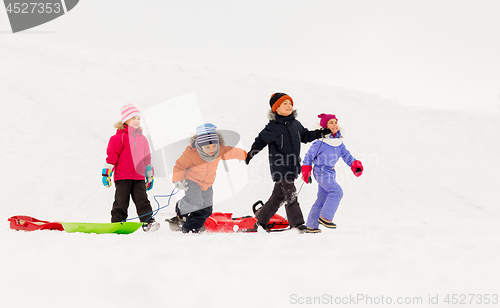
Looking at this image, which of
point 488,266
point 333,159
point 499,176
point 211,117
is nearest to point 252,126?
point 211,117

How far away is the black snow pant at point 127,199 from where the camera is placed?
18.5 ft

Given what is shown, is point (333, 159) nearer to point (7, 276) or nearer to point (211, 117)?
point (7, 276)

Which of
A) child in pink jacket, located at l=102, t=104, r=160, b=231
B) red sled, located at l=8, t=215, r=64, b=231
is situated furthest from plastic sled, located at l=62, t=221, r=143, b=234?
child in pink jacket, located at l=102, t=104, r=160, b=231

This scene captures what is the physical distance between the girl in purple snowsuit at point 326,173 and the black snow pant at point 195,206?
136 centimetres

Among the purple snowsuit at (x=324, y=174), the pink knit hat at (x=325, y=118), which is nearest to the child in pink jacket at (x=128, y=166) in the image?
the purple snowsuit at (x=324, y=174)

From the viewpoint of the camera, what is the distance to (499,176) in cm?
1321

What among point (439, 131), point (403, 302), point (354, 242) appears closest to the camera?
point (403, 302)

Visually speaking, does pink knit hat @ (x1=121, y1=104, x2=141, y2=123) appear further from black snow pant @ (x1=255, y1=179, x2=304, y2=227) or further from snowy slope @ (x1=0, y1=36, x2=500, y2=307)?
black snow pant @ (x1=255, y1=179, x2=304, y2=227)

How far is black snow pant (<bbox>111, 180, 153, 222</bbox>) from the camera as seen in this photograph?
223 inches

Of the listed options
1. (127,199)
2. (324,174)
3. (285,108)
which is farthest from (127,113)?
(324,174)

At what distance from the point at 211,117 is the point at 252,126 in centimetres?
142

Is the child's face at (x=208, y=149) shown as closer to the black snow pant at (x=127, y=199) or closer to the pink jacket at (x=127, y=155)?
the pink jacket at (x=127, y=155)

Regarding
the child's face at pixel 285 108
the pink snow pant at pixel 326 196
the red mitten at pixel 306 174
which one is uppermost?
the child's face at pixel 285 108

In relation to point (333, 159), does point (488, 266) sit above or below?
below
